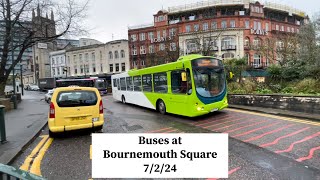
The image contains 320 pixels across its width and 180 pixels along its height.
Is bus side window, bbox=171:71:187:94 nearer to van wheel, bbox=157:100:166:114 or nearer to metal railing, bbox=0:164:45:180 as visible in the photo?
van wheel, bbox=157:100:166:114

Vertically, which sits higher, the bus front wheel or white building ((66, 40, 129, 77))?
white building ((66, 40, 129, 77))

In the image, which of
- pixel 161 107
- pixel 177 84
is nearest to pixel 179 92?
pixel 177 84

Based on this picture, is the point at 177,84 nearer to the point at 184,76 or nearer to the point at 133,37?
the point at 184,76

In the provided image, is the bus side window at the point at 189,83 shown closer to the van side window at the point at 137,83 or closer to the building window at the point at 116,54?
the van side window at the point at 137,83

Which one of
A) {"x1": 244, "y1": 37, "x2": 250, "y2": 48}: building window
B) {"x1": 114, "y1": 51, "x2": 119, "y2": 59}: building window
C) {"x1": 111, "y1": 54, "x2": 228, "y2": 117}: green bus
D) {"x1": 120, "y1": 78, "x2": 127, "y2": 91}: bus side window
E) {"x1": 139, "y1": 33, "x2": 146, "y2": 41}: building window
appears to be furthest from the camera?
{"x1": 114, "y1": 51, "x2": 119, "y2": 59}: building window

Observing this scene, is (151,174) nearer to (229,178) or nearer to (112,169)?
(112,169)

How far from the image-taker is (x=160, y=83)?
11.0 meters

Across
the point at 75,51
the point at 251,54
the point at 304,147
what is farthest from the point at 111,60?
the point at 304,147

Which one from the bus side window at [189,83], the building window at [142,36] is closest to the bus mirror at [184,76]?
the bus side window at [189,83]

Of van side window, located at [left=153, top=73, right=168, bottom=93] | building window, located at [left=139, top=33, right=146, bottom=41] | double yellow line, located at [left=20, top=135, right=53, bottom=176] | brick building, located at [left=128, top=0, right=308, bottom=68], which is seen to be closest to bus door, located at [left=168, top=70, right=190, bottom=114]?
van side window, located at [left=153, top=73, right=168, bottom=93]

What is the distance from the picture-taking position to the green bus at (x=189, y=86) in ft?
29.0

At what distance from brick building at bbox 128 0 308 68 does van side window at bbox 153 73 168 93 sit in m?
28.5

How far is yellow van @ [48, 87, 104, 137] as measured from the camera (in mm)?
6539

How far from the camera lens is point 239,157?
4.64 meters
